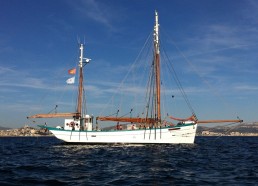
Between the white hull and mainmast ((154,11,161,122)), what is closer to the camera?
the white hull

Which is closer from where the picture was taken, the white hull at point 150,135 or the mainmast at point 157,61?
the white hull at point 150,135

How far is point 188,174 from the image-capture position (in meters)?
24.4

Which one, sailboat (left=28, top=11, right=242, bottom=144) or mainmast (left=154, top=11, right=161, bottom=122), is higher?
mainmast (left=154, top=11, right=161, bottom=122)

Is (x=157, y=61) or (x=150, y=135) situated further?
(x=157, y=61)

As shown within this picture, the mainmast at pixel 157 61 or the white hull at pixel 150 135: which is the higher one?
the mainmast at pixel 157 61

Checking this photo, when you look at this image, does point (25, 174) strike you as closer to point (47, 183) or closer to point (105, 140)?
point (47, 183)

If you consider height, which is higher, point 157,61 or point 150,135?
point 157,61

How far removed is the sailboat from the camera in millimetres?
59500

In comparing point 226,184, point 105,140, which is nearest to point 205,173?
point 226,184

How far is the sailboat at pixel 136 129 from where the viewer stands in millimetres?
59500

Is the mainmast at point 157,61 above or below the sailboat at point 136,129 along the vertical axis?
above

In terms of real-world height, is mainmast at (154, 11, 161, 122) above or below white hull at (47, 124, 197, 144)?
above

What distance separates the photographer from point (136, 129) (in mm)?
60125

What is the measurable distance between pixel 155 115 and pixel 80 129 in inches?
659
